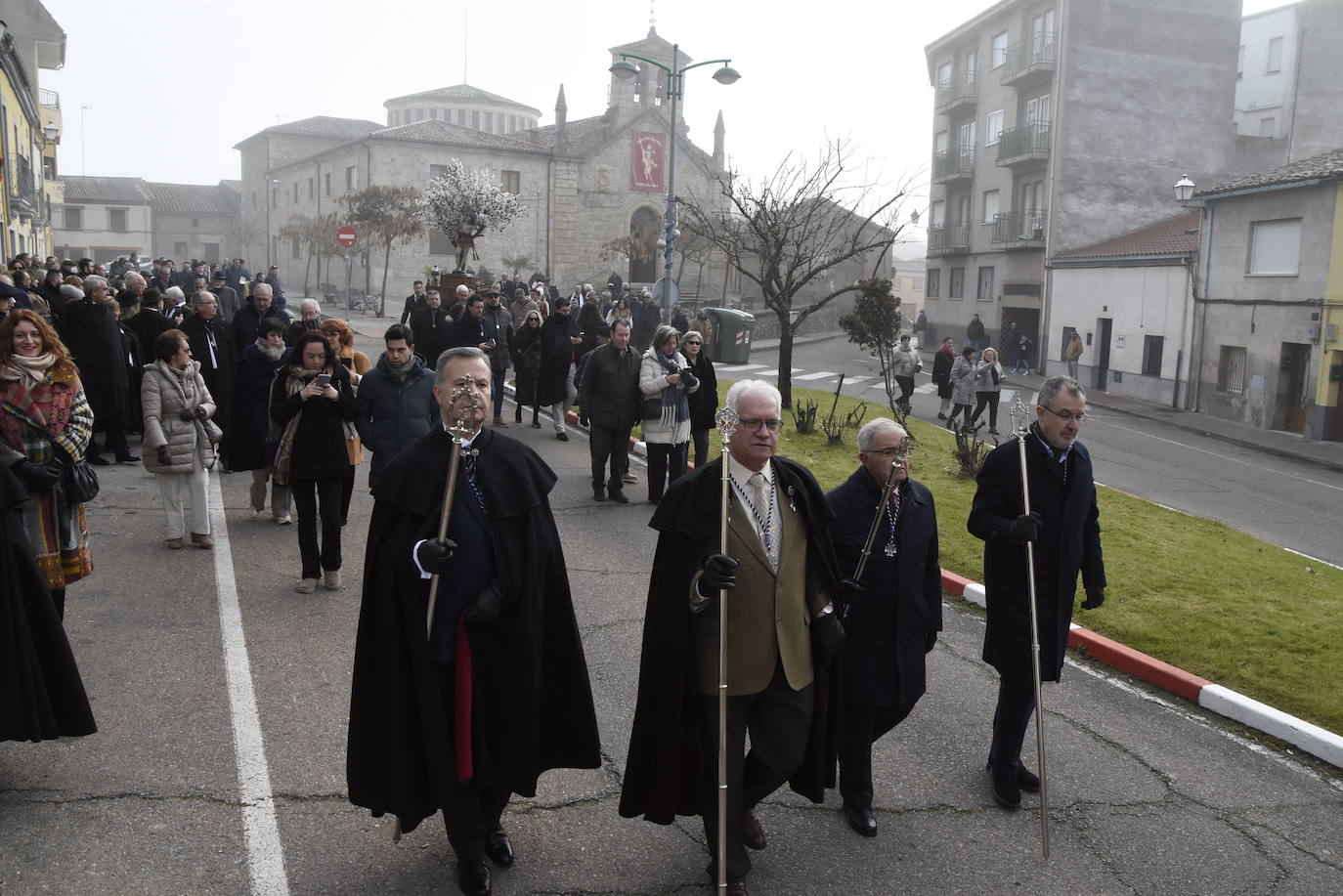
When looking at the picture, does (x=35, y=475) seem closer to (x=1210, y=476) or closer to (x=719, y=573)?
(x=719, y=573)

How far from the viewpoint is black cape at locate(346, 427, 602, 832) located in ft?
13.3

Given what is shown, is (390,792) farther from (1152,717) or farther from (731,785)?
(1152,717)

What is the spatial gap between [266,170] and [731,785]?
3017 inches

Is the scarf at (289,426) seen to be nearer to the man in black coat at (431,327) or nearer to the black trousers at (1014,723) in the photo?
the black trousers at (1014,723)

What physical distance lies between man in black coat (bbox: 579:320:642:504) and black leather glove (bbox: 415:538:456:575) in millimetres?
7680

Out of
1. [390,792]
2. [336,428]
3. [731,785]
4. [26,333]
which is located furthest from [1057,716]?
[26,333]

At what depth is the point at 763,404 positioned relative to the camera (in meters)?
4.23

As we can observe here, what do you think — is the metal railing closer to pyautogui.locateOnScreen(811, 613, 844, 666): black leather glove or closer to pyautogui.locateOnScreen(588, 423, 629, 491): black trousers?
pyautogui.locateOnScreen(588, 423, 629, 491): black trousers

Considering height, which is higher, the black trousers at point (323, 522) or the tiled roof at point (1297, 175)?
the tiled roof at point (1297, 175)

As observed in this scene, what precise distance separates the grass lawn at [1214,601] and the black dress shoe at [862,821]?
10.5 ft

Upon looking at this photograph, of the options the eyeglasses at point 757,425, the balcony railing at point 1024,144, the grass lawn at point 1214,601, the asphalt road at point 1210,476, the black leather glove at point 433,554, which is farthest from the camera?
the balcony railing at point 1024,144

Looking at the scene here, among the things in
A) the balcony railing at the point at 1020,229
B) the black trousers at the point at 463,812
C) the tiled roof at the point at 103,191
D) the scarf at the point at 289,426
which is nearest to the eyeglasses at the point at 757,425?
the black trousers at the point at 463,812

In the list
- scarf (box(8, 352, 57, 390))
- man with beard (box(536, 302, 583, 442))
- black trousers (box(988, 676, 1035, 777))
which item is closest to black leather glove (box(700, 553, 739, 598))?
black trousers (box(988, 676, 1035, 777))

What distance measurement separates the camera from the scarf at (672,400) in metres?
→ 11.1
